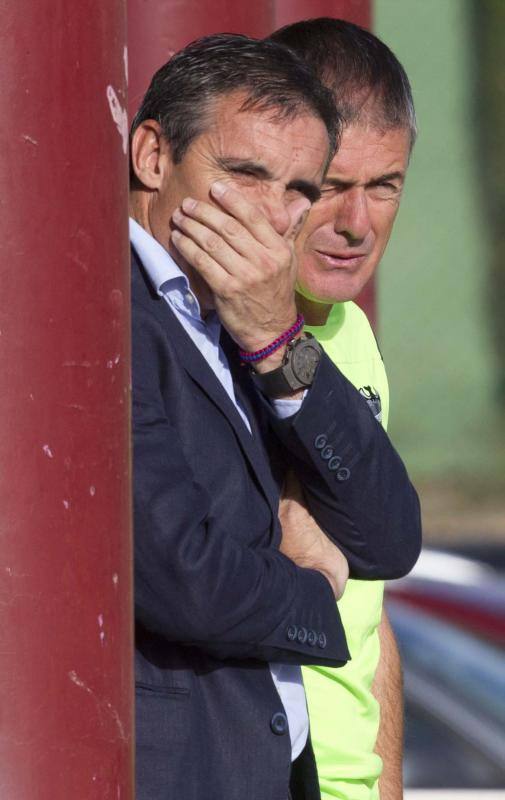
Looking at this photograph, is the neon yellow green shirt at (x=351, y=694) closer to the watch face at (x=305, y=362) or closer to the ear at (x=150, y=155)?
the watch face at (x=305, y=362)

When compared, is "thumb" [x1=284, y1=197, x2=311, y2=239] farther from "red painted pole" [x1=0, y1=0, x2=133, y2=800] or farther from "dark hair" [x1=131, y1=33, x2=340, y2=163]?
"red painted pole" [x1=0, y1=0, x2=133, y2=800]

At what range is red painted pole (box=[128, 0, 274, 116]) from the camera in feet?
10.5

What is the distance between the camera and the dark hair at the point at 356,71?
8.83 ft

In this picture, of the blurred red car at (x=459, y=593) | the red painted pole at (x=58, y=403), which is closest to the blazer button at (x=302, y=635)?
the red painted pole at (x=58, y=403)

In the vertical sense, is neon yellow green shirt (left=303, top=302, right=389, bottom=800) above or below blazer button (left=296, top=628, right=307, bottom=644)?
below

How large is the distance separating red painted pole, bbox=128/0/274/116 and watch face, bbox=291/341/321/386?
1125 millimetres

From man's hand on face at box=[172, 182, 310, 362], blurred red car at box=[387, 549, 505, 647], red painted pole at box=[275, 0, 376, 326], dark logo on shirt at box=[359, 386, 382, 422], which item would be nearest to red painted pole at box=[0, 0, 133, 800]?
man's hand on face at box=[172, 182, 310, 362]

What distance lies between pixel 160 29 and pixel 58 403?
1.72 metres

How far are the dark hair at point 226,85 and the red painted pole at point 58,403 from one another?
0.49 meters

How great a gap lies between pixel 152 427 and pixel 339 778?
98cm

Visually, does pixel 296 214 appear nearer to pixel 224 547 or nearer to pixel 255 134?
pixel 255 134

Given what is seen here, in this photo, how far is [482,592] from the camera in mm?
6754

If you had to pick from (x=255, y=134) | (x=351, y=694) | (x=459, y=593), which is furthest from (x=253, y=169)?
(x=459, y=593)

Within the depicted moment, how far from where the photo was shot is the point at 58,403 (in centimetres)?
167
